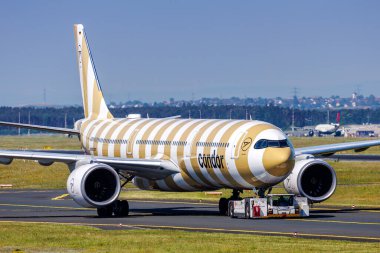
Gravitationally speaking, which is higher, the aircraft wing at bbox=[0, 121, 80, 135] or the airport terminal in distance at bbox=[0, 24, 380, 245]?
the aircraft wing at bbox=[0, 121, 80, 135]

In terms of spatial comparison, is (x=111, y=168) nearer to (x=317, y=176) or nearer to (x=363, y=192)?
(x=317, y=176)

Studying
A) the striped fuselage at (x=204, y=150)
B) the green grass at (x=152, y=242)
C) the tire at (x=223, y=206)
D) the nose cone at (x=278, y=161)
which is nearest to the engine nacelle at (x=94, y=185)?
the striped fuselage at (x=204, y=150)

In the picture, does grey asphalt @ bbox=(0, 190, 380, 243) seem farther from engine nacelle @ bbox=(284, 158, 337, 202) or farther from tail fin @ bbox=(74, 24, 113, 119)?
tail fin @ bbox=(74, 24, 113, 119)

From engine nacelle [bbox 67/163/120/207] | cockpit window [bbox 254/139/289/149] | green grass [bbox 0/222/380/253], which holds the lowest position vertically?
green grass [bbox 0/222/380/253]

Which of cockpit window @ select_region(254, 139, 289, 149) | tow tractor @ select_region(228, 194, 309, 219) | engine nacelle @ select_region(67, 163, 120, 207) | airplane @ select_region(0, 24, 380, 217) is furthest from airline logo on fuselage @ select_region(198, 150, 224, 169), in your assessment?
engine nacelle @ select_region(67, 163, 120, 207)

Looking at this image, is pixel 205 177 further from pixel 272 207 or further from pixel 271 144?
pixel 271 144

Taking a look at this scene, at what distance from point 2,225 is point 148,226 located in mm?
6393

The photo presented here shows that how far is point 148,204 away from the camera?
64812 mm

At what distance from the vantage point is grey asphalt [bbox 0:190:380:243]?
4294 cm

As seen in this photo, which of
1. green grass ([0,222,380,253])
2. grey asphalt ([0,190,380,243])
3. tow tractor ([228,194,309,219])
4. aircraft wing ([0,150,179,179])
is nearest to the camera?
green grass ([0,222,380,253])

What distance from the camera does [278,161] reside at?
48344mm

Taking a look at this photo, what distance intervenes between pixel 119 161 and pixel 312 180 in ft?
32.7

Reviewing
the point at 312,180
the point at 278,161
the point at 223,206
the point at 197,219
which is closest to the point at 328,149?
the point at 312,180

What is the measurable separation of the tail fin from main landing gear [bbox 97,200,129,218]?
1432 centimetres
